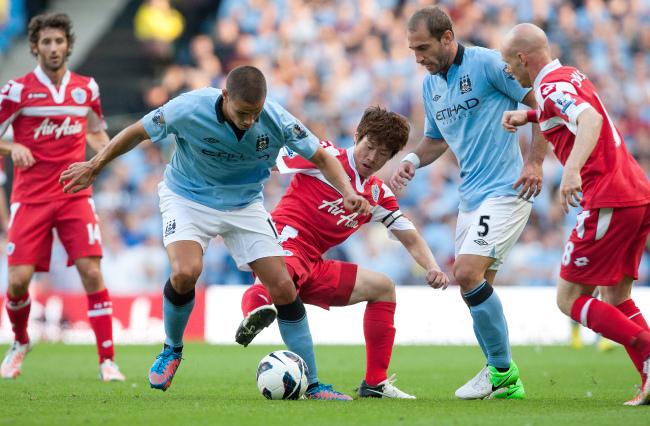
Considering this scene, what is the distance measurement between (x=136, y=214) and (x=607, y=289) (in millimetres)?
10875

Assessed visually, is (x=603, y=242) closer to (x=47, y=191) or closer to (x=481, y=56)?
(x=481, y=56)

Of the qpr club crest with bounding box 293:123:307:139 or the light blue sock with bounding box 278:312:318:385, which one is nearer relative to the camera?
the qpr club crest with bounding box 293:123:307:139

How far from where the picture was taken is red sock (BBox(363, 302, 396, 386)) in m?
5.46

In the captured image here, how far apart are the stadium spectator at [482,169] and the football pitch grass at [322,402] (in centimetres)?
46

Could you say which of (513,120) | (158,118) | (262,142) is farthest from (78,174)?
(513,120)

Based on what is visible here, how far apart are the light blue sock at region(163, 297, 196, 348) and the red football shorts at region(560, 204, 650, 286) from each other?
2575mm

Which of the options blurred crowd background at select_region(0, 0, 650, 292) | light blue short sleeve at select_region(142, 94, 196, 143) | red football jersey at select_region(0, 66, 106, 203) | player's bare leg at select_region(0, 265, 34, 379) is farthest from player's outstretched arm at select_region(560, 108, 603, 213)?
blurred crowd background at select_region(0, 0, 650, 292)

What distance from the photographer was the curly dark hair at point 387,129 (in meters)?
5.58

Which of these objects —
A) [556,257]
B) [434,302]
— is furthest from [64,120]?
[556,257]

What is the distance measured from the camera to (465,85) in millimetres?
5633

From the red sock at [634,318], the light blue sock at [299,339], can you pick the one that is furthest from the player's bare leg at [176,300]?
the red sock at [634,318]

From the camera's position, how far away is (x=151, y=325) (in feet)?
39.6

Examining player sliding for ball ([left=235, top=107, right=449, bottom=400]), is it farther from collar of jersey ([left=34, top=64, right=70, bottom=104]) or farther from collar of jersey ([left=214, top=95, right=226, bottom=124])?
collar of jersey ([left=34, top=64, right=70, bottom=104])

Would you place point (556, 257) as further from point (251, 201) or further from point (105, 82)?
point (105, 82)
